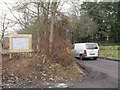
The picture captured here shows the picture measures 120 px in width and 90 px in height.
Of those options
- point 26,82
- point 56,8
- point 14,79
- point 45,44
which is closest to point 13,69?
point 14,79

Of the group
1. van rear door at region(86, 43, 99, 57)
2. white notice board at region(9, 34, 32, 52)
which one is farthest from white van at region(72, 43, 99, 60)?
white notice board at region(9, 34, 32, 52)

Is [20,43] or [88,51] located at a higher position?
[20,43]

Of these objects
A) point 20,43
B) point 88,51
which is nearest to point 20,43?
point 20,43

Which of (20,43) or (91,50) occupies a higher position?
(20,43)

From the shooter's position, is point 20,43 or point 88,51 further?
point 88,51

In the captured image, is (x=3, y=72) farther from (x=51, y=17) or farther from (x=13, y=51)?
(x=51, y=17)

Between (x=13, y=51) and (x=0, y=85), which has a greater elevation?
(x=13, y=51)

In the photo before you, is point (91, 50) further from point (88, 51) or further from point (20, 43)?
point (20, 43)

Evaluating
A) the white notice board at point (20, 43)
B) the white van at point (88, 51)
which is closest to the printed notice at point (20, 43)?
the white notice board at point (20, 43)

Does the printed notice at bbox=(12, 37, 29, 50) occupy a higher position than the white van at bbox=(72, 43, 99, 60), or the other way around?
the printed notice at bbox=(12, 37, 29, 50)

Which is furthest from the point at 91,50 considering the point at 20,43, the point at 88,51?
the point at 20,43

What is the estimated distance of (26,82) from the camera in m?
5.42

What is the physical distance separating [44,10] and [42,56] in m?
3.11

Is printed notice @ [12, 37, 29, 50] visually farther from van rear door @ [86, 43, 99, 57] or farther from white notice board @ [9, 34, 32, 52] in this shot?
van rear door @ [86, 43, 99, 57]
